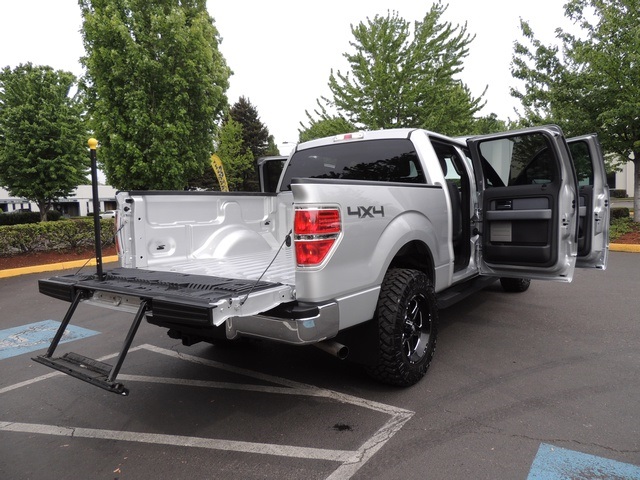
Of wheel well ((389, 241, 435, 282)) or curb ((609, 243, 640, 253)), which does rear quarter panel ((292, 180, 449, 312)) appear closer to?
wheel well ((389, 241, 435, 282))

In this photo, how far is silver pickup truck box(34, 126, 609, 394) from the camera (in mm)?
2668

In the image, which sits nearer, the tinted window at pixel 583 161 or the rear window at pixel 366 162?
the rear window at pixel 366 162

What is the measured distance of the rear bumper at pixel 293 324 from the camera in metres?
2.60

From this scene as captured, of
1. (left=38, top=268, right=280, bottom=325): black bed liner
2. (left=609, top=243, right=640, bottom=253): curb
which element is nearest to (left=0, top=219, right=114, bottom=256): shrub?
(left=38, top=268, right=280, bottom=325): black bed liner

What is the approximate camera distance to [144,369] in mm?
4145

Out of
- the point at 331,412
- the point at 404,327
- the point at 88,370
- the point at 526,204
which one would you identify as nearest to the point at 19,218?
the point at 88,370

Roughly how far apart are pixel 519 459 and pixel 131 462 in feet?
7.70

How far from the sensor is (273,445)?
2754 millimetres

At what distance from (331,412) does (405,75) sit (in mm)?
13988

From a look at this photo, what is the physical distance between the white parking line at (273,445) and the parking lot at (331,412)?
0.01 m

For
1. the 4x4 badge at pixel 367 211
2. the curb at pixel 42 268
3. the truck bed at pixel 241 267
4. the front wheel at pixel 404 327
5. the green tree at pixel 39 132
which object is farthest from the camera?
the green tree at pixel 39 132

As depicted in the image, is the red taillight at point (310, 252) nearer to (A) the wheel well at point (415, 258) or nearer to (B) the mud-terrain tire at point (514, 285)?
(A) the wheel well at point (415, 258)

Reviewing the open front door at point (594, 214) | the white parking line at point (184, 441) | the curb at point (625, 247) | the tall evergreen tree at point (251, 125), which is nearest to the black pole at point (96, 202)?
the white parking line at point (184, 441)

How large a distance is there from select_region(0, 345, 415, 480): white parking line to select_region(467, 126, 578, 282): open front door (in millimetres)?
2257
